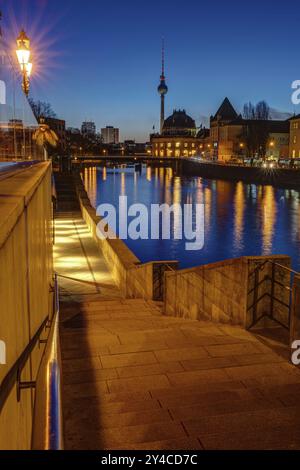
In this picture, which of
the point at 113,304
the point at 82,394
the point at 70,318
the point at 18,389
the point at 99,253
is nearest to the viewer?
the point at 18,389

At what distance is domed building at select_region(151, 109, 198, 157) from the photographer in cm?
16675

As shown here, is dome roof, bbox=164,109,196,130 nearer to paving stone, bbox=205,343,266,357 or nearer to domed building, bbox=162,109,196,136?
domed building, bbox=162,109,196,136

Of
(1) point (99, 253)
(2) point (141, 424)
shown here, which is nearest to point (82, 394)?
(2) point (141, 424)

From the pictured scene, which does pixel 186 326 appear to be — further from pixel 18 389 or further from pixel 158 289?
pixel 18 389

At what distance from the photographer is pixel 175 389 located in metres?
4.70

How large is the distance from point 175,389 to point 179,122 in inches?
7477

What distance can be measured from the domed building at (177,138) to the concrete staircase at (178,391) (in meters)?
163

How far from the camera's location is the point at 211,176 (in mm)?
95375

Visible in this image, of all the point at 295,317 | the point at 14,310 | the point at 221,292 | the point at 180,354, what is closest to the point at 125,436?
the point at 14,310

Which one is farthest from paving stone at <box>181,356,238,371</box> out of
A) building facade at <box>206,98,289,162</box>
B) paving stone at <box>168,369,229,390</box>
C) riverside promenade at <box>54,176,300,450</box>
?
building facade at <box>206,98,289,162</box>

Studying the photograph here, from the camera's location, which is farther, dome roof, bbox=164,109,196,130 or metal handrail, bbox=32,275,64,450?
dome roof, bbox=164,109,196,130

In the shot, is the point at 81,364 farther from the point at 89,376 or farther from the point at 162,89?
the point at 162,89

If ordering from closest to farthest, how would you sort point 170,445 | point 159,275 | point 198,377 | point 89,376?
1. point 170,445
2. point 198,377
3. point 89,376
4. point 159,275
